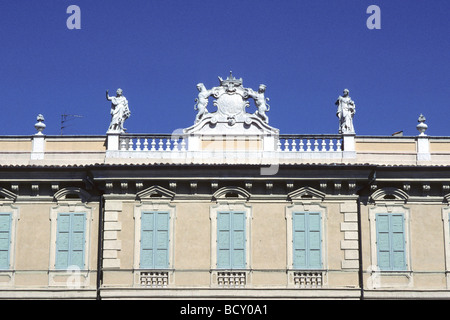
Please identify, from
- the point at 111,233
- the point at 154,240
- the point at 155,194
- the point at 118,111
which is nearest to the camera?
the point at 154,240

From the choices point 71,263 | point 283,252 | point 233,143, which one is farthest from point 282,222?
point 71,263

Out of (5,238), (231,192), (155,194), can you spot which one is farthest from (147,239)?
(5,238)

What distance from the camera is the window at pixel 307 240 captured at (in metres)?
35.4

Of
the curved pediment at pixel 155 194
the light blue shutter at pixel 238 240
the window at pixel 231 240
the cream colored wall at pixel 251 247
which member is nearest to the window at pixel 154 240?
the cream colored wall at pixel 251 247

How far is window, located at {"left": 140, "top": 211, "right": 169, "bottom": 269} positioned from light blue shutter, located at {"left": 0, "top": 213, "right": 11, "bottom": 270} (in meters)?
4.48

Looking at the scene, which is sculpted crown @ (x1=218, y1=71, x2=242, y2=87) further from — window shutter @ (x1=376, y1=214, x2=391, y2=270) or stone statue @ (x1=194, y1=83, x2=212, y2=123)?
window shutter @ (x1=376, y1=214, x2=391, y2=270)

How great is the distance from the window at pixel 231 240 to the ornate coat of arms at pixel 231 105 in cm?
338

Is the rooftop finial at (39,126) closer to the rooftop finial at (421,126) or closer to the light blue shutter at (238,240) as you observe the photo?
the light blue shutter at (238,240)

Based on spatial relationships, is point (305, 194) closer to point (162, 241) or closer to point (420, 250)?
point (420, 250)

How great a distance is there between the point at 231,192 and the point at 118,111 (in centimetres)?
497

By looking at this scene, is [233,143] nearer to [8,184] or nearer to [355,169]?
[355,169]

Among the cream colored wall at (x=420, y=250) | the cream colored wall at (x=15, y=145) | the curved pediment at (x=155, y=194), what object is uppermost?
the cream colored wall at (x=15, y=145)

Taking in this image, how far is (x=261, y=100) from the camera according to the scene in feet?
123

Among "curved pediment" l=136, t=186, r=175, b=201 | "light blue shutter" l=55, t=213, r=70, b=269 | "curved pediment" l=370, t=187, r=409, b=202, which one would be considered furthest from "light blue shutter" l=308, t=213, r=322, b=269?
"light blue shutter" l=55, t=213, r=70, b=269
